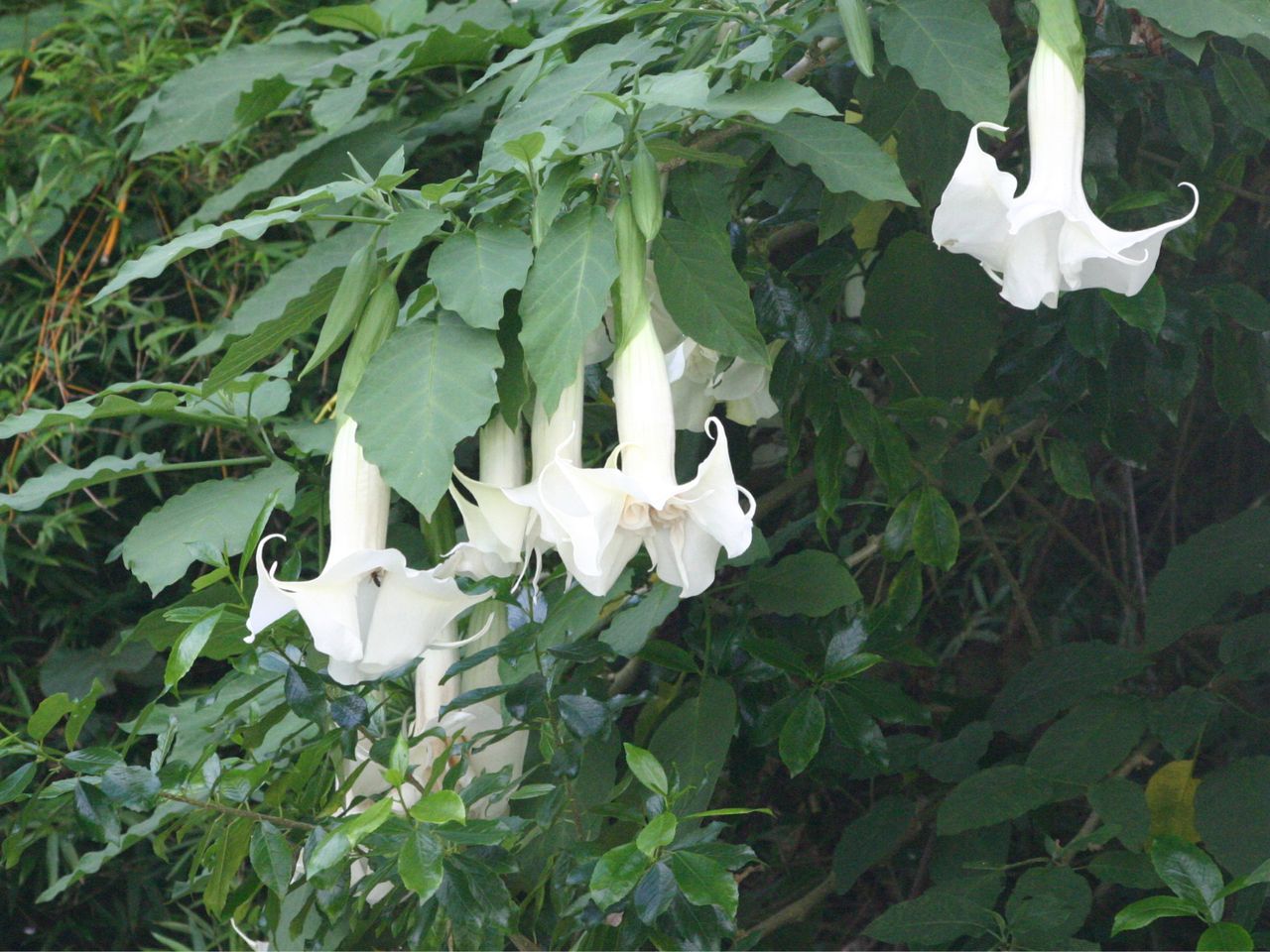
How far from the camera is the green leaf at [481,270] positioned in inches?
26.9

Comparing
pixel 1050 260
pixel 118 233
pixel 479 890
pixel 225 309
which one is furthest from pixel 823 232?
pixel 118 233

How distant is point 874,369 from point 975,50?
33.5 inches

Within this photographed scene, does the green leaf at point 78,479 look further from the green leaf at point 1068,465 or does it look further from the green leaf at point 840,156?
the green leaf at point 1068,465

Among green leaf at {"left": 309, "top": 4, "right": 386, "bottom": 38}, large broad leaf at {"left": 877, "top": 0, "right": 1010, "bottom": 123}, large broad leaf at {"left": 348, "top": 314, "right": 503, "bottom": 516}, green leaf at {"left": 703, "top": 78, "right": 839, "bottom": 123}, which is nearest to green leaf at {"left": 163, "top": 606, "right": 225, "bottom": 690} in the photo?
large broad leaf at {"left": 348, "top": 314, "right": 503, "bottom": 516}

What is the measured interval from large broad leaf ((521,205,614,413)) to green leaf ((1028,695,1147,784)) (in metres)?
0.69

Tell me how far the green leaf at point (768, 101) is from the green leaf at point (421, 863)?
1.51ft

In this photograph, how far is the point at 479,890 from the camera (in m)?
0.83

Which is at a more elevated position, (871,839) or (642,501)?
(642,501)

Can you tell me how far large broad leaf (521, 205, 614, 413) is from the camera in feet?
2.20

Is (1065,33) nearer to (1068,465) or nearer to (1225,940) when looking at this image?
(1225,940)

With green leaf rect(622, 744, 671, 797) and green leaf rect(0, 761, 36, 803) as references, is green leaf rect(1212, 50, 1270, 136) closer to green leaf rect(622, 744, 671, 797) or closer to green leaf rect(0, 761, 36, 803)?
green leaf rect(622, 744, 671, 797)

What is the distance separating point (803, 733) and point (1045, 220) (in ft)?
1.58

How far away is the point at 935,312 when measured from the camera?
118 centimetres

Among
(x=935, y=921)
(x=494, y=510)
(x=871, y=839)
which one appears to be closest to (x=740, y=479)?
(x=871, y=839)
